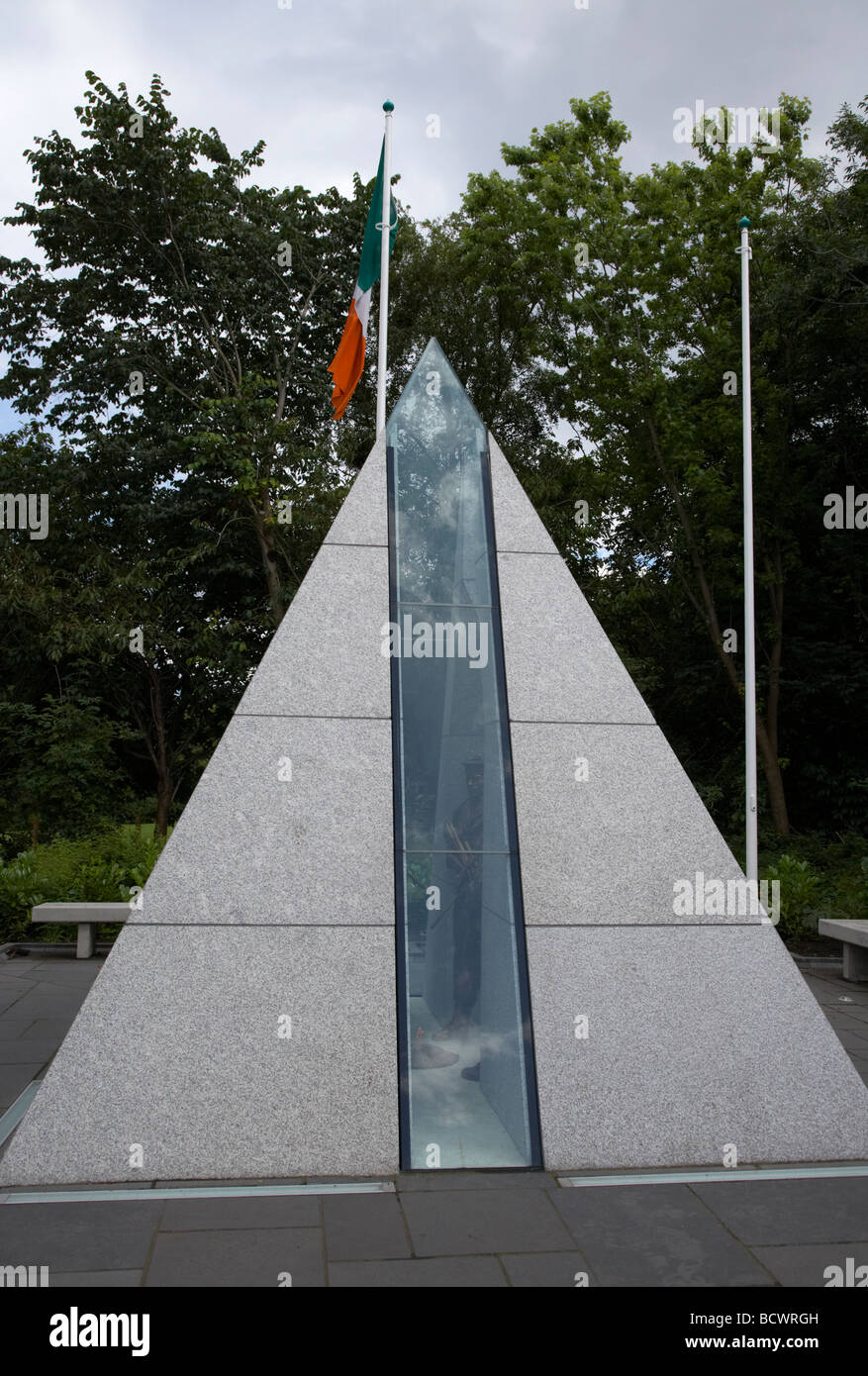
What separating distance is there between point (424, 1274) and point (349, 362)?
29.8 feet

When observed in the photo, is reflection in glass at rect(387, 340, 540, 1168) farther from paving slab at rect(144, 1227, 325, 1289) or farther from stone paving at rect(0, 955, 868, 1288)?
paving slab at rect(144, 1227, 325, 1289)

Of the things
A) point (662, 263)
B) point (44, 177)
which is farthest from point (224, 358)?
point (662, 263)

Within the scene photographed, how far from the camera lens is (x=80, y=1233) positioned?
3822mm

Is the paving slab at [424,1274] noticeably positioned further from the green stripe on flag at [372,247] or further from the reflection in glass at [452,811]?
the green stripe on flag at [372,247]

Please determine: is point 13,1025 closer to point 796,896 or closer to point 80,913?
point 80,913

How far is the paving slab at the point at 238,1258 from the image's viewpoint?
3.47 metres

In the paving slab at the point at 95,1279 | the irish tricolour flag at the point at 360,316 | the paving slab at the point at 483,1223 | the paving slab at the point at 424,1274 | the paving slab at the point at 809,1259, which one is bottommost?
the paving slab at the point at 809,1259

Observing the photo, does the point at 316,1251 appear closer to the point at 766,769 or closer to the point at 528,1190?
the point at 528,1190

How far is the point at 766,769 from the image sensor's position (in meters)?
19.5

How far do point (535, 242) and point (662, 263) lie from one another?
2672 mm

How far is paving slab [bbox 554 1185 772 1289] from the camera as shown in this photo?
356 cm

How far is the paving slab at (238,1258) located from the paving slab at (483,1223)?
40 cm

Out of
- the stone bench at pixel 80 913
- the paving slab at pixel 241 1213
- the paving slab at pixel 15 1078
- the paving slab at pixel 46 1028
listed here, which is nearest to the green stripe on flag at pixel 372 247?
the stone bench at pixel 80 913

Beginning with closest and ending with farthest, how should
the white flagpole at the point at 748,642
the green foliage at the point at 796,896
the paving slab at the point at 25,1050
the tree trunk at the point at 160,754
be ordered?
the paving slab at the point at 25,1050 < the green foliage at the point at 796,896 < the white flagpole at the point at 748,642 < the tree trunk at the point at 160,754
